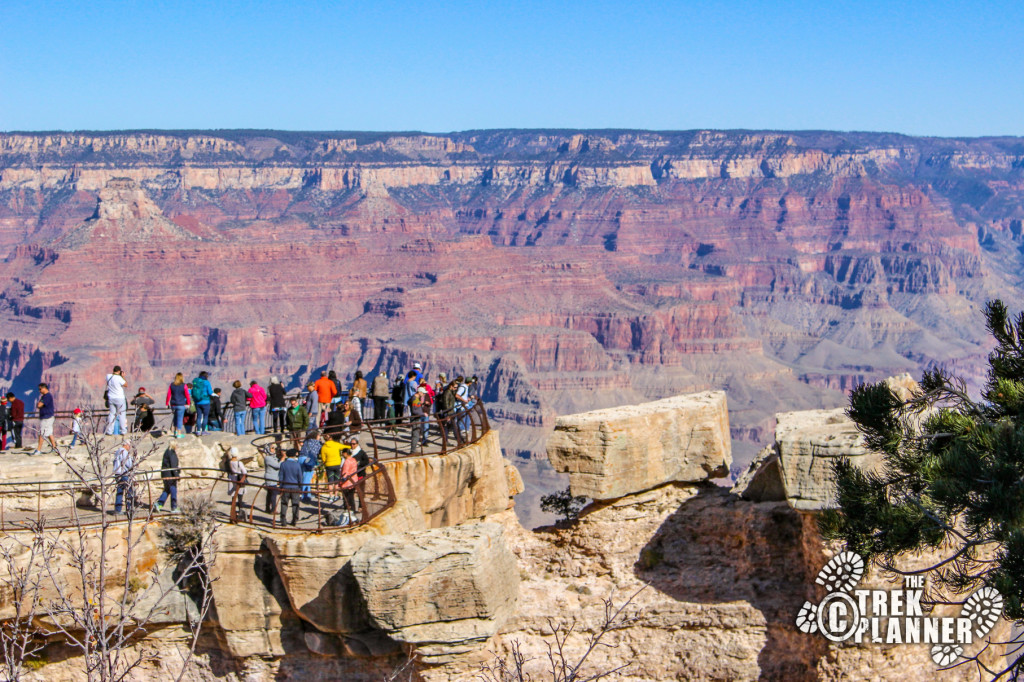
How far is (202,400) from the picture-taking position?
17844 mm

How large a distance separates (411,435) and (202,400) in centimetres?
409

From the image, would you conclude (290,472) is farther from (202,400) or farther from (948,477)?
(948,477)

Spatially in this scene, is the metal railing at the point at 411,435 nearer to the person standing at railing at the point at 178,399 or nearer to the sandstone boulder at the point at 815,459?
the person standing at railing at the point at 178,399

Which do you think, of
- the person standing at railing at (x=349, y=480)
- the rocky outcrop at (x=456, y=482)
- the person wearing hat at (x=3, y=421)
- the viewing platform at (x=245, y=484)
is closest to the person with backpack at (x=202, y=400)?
the viewing platform at (x=245, y=484)

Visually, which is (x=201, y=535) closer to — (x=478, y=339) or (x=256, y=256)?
(x=478, y=339)

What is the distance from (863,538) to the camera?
11.4 meters

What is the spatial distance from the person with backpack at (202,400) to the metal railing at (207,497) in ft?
8.99

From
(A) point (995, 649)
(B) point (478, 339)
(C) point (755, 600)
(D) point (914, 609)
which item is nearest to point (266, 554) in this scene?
(C) point (755, 600)

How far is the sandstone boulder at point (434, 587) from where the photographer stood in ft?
37.5

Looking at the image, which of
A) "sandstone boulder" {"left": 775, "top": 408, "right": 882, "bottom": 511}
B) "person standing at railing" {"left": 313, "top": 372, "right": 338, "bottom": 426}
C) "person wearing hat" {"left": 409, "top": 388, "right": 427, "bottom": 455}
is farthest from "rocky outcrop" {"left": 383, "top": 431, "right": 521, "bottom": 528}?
"sandstone boulder" {"left": 775, "top": 408, "right": 882, "bottom": 511}

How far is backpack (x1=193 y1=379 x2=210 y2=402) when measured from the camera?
17.6m

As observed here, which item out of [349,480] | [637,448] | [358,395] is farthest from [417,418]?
[637,448]

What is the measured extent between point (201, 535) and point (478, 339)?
11157cm

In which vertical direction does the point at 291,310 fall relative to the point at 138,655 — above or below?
below
